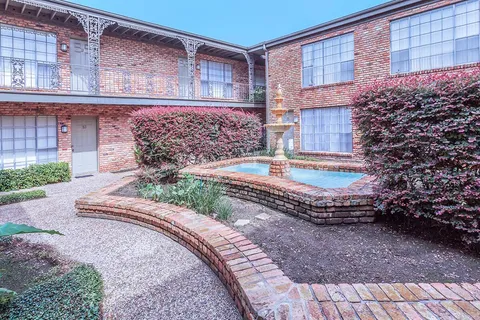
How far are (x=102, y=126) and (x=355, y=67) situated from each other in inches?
426

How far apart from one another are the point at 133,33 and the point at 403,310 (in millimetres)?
13930

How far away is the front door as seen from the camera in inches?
444

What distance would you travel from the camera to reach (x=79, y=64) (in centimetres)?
1144

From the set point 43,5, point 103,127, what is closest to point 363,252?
point 103,127

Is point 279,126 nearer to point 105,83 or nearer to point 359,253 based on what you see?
point 359,253

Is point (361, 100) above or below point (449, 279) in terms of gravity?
above

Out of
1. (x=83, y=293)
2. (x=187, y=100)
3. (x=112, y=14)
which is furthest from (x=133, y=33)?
(x=83, y=293)

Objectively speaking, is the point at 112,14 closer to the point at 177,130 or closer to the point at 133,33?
the point at 133,33

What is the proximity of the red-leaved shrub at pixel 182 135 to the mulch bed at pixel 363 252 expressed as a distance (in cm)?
373

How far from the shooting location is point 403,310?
1.98m

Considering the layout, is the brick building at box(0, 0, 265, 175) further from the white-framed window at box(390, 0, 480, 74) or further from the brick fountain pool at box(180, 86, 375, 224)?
the white-framed window at box(390, 0, 480, 74)

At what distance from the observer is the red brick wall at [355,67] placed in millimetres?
10586

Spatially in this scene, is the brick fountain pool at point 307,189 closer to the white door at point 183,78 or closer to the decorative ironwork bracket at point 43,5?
the white door at point 183,78

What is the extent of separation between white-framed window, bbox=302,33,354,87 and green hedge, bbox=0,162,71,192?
10811 millimetres
